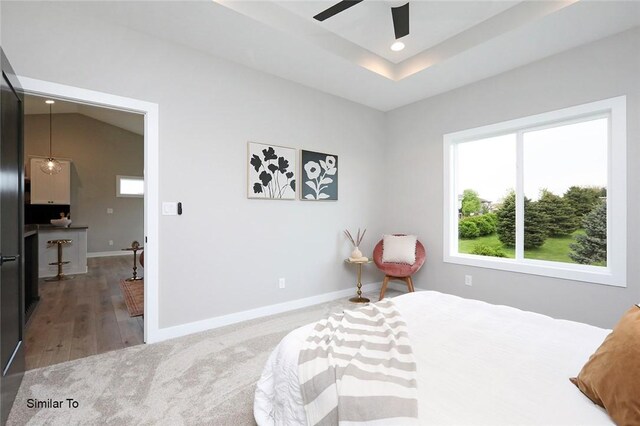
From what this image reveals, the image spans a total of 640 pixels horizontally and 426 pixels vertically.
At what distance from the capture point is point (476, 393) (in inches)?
38.2

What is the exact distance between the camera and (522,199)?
3.22 m

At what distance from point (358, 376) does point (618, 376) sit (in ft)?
2.61

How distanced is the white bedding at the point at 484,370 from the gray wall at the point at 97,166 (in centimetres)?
806

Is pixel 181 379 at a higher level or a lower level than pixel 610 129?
lower

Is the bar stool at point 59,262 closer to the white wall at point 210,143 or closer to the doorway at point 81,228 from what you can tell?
the doorway at point 81,228

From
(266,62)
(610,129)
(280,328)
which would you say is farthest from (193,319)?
(610,129)

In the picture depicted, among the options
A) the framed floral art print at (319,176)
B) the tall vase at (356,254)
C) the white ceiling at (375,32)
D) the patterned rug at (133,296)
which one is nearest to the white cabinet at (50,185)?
the patterned rug at (133,296)

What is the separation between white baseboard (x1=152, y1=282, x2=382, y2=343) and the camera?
2674 millimetres

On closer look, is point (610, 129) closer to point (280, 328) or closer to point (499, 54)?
point (499, 54)

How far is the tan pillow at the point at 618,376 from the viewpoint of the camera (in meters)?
0.83

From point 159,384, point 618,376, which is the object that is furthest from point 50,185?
point 618,376

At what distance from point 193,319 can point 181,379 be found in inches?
33.2

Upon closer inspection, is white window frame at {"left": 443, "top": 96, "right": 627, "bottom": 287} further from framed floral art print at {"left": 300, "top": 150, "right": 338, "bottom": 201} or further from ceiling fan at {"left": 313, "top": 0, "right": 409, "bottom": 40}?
ceiling fan at {"left": 313, "top": 0, "right": 409, "bottom": 40}

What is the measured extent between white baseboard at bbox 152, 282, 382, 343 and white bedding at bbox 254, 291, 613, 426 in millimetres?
1607
